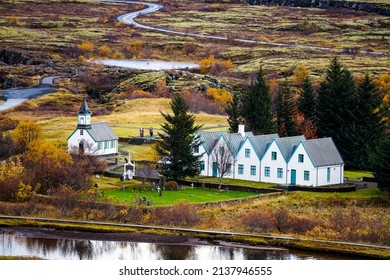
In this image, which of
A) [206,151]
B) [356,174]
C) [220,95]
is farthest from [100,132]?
[220,95]

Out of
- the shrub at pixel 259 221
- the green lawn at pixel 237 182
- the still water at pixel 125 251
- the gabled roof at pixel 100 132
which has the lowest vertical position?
the still water at pixel 125 251

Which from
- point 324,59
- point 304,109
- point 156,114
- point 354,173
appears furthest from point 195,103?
point 324,59

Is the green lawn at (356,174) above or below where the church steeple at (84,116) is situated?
below

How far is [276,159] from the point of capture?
283 ft

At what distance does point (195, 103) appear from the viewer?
132 meters

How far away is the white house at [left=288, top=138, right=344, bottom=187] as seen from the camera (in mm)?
84625

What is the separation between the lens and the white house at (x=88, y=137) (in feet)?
305

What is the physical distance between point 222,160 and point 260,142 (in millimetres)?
3963

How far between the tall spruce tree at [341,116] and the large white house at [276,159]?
26.5 feet

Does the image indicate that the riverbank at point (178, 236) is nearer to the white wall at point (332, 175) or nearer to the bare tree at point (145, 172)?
the bare tree at point (145, 172)

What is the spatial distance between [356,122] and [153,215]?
30.0 m

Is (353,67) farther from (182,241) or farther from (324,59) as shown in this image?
(182,241)

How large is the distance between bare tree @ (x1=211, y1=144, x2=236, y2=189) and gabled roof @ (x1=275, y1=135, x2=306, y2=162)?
4134mm

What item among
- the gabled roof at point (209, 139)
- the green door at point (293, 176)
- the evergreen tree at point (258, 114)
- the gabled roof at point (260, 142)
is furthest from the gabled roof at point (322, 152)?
the evergreen tree at point (258, 114)
